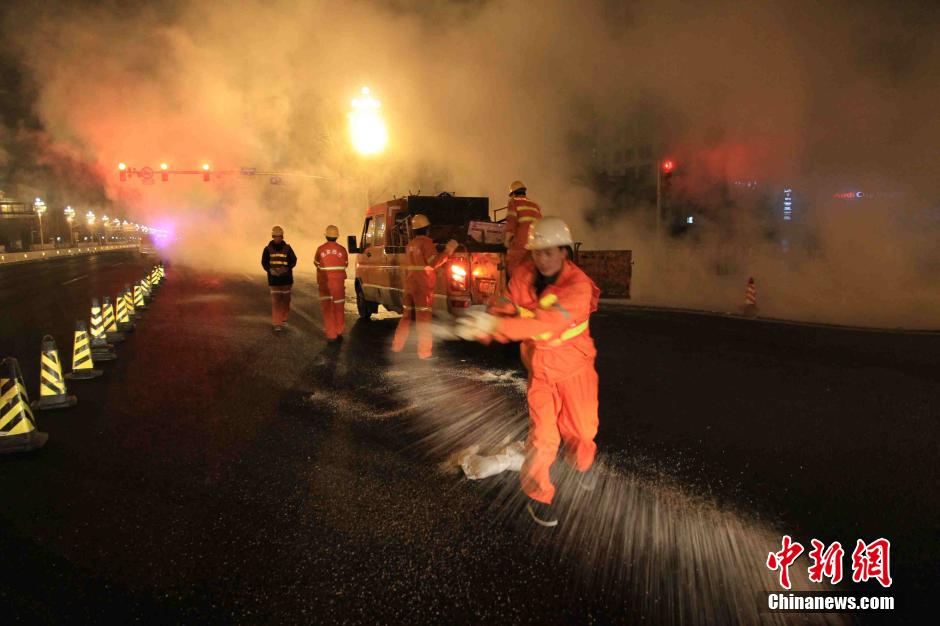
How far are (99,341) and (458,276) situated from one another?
4.32 m

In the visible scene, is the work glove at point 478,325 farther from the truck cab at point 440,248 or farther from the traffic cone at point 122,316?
the traffic cone at point 122,316

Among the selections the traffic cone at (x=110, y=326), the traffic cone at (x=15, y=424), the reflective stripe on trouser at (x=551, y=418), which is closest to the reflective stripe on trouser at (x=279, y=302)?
the traffic cone at (x=110, y=326)

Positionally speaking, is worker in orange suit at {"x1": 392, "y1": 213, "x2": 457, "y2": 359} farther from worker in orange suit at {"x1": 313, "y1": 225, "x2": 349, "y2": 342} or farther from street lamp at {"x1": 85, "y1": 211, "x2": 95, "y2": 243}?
street lamp at {"x1": 85, "y1": 211, "x2": 95, "y2": 243}

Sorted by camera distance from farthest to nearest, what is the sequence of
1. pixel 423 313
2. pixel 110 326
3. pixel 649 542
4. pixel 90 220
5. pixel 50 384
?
pixel 90 220, pixel 110 326, pixel 423 313, pixel 50 384, pixel 649 542

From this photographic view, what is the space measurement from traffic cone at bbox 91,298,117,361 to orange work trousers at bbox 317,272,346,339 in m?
2.50

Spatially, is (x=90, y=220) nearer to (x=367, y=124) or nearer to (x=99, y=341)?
(x=367, y=124)

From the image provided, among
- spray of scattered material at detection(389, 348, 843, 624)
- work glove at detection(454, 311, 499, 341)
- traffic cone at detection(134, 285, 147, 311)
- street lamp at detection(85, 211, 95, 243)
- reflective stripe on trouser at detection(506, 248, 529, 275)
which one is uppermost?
street lamp at detection(85, 211, 95, 243)

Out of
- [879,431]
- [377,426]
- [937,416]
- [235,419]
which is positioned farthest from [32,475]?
[937,416]

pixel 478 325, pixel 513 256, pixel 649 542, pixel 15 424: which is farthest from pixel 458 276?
pixel 649 542

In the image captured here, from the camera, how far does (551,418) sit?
280 centimetres

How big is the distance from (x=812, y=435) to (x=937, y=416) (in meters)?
1.26

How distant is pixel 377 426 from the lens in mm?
4309

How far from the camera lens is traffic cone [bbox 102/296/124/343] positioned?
7637 millimetres

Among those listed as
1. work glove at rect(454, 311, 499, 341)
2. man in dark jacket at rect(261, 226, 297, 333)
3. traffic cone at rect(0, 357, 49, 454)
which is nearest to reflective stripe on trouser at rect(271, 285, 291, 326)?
man in dark jacket at rect(261, 226, 297, 333)
